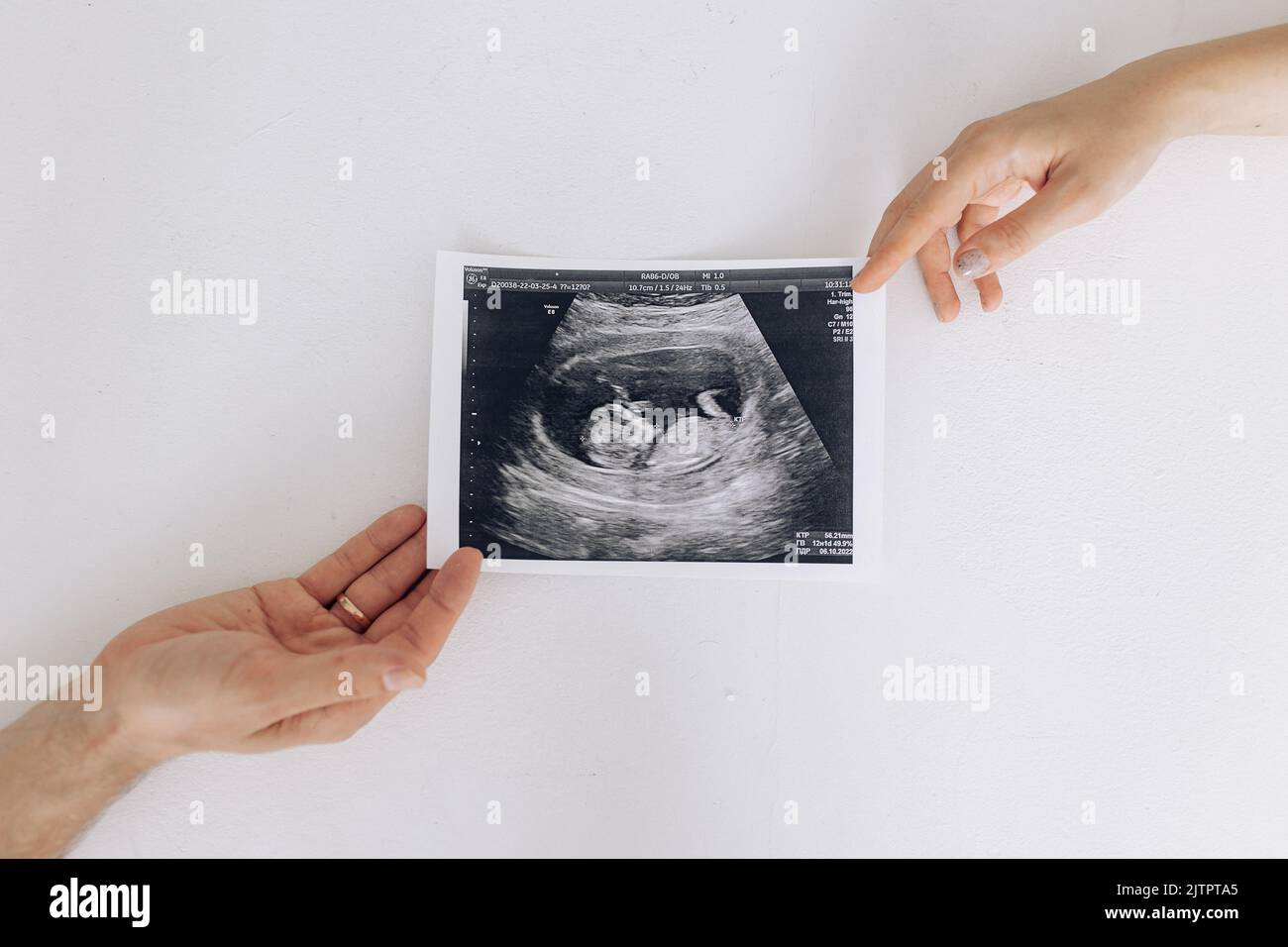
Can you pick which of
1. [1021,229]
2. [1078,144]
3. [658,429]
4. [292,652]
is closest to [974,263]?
[1021,229]

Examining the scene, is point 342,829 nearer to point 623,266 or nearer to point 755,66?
point 623,266

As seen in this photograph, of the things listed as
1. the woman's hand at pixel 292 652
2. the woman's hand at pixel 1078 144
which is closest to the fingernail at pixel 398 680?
the woman's hand at pixel 292 652

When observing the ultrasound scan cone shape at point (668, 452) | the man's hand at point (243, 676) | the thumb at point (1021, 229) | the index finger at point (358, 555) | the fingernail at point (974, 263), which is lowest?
the man's hand at point (243, 676)

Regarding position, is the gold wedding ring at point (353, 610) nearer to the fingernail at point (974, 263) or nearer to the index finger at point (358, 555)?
the index finger at point (358, 555)

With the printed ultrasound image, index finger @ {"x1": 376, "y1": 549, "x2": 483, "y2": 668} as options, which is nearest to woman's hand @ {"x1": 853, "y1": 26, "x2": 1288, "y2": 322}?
the printed ultrasound image

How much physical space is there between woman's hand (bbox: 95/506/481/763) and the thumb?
62 centimetres

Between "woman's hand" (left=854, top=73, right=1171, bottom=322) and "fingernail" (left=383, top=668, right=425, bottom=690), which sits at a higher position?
"woman's hand" (left=854, top=73, right=1171, bottom=322)

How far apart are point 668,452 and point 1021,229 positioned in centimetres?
43

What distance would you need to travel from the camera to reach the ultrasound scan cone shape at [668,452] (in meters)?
0.88

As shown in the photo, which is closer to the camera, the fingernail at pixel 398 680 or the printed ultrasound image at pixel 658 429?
the fingernail at pixel 398 680

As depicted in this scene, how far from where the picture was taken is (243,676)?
747mm

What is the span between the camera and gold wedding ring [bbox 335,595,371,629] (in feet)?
2.86

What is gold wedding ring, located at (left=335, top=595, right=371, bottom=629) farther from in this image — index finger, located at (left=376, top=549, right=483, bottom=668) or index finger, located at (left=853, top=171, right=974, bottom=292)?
index finger, located at (left=853, top=171, right=974, bottom=292)
